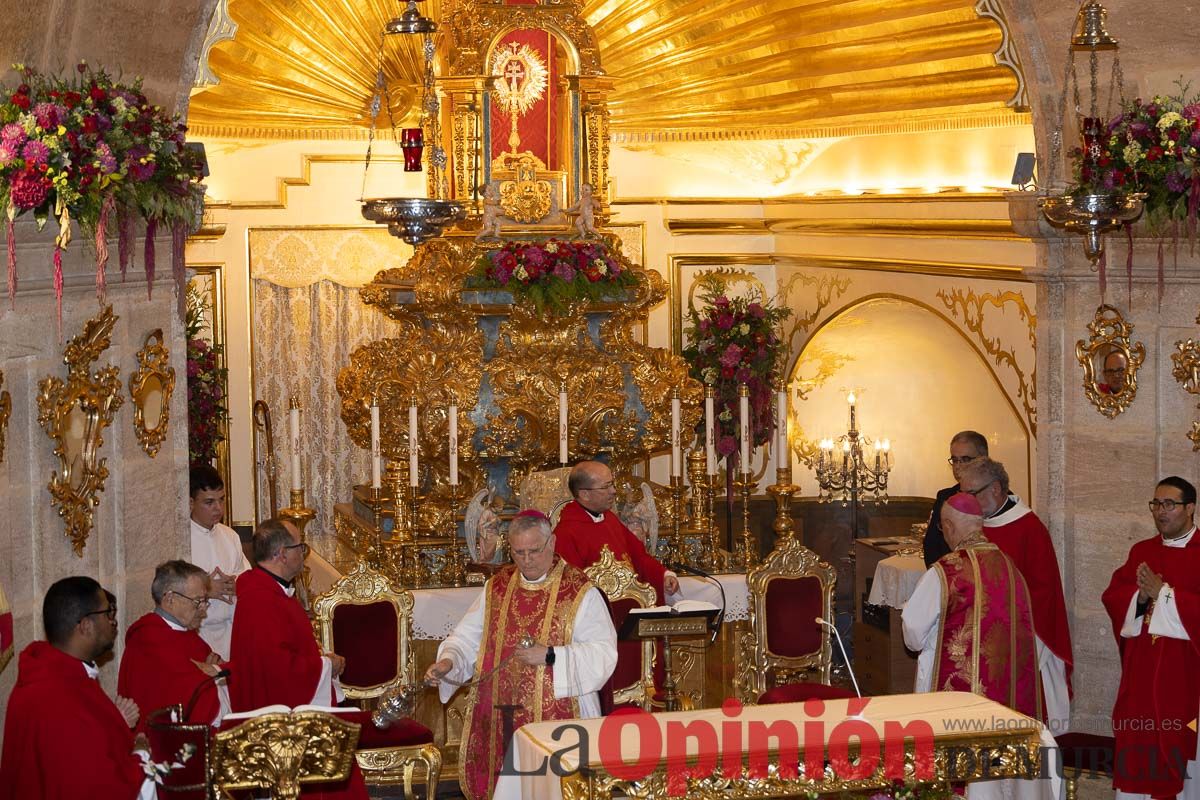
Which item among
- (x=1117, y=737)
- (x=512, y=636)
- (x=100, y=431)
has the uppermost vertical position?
(x=100, y=431)

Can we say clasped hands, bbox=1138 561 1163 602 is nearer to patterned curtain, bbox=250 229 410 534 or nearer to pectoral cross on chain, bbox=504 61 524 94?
pectoral cross on chain, bbox=504 61 524 94

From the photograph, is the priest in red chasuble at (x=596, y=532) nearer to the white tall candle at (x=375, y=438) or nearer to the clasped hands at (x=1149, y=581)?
the white tall candle at (x=375, y=438)

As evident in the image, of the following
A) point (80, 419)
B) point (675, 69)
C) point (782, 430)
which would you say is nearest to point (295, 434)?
point (80, 419)

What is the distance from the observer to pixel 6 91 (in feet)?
21.6

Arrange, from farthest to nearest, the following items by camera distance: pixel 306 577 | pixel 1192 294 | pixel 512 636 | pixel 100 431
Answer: pixel 306 577 < pixel 1192 294 < pixel 100 431 < pixel 512 636

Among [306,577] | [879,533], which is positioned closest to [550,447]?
[306,577]

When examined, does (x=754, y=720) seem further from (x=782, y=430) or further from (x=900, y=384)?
(x=900, y=384)

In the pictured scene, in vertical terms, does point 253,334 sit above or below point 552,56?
below

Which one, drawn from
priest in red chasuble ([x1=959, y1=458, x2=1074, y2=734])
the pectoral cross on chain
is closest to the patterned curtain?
the pectoral cross on chain

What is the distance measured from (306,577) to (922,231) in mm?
4977

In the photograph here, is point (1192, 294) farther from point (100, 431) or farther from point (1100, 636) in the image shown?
point (100, 431)

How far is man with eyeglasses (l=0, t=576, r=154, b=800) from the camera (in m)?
5.85

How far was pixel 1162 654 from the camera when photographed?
7.82m

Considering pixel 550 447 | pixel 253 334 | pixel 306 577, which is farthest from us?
pixel 253 334
